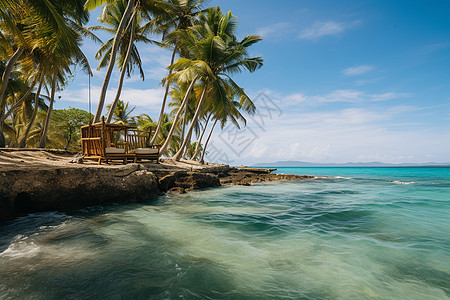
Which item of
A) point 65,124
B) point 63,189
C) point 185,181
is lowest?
point 185,181

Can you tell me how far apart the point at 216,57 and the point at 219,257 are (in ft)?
48.5

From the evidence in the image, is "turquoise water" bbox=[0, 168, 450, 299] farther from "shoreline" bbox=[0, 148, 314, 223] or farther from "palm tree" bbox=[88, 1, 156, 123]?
"palm tree" bbox=[88, 1, 156, 123]

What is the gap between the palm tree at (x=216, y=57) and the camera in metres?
14.9

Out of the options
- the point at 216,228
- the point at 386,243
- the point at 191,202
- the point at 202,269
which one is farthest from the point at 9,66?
the point at 386,243

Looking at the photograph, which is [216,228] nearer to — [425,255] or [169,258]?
[169,258]

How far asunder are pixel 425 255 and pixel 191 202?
5688mm

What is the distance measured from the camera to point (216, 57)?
15.8 meters

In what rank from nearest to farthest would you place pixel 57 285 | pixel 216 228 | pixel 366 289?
pixel 57 285 → pixel 366 289 → pixel 216 228

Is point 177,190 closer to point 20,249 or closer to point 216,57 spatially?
point 20,249

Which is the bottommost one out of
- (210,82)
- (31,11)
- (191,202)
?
(191,202)

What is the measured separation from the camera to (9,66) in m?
11.8

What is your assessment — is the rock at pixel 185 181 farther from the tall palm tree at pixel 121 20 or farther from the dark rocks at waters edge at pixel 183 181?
the tall palm tree at pixel 121 20

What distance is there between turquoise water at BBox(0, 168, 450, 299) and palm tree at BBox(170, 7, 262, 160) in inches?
439

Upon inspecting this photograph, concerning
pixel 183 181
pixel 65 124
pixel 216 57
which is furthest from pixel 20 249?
pixel 65 124
